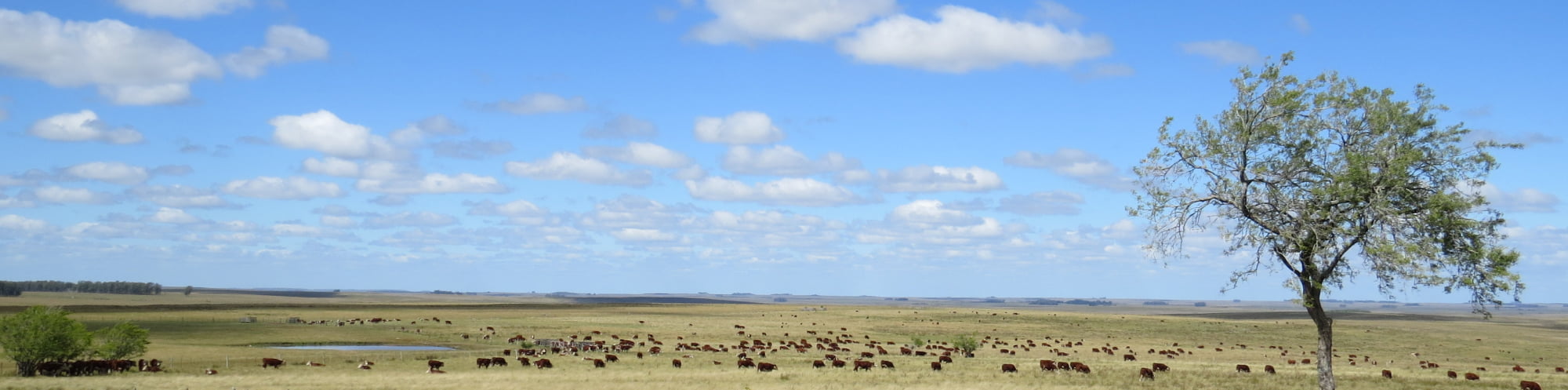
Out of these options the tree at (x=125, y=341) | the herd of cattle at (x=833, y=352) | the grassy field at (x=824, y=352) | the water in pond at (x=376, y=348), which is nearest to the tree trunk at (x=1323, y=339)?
the grassy field at (x=824, y=352)

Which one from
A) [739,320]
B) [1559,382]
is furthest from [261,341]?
[1559,382]

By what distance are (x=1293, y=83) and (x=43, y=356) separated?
50137 millimetres

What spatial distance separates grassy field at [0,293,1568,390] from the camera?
41.6 meters

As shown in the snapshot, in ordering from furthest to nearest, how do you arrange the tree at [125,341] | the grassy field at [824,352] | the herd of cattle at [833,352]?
the tree at [125,341]
the herd of cattle at [833,352]
the grassy field at [824,352]

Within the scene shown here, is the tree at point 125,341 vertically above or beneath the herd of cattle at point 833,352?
above

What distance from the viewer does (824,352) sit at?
63.7 m

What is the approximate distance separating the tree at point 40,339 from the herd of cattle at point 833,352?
670cm

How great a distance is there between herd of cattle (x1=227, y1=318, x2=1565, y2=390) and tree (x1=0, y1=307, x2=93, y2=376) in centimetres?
670

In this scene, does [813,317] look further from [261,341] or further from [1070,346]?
A: [261,341]

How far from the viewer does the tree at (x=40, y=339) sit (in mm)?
44812

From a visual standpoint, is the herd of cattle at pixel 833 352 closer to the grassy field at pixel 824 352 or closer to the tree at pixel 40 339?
the grassy field at pixel 824 352

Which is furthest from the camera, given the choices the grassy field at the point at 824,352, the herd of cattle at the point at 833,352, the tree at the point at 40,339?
the herd of cattle at the point at 833,352

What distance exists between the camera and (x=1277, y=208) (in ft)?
99.7

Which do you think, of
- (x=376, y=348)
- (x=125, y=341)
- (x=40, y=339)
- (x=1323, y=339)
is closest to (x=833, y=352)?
(x=376, y=348)
